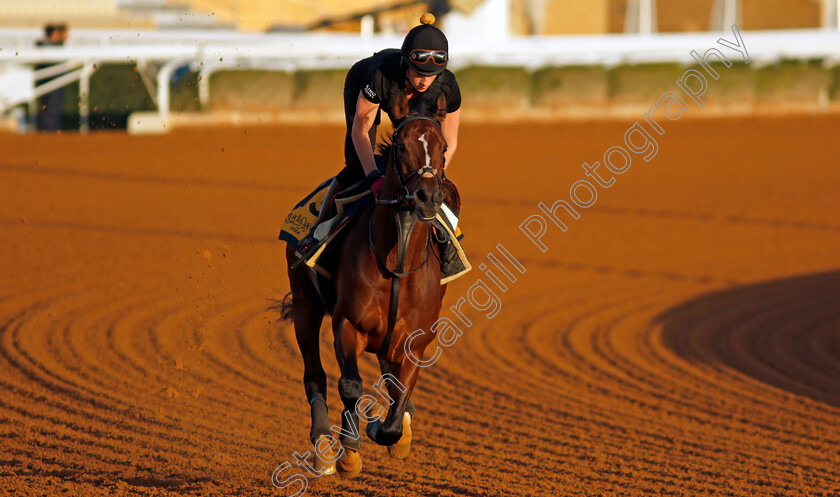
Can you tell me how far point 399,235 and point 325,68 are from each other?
851 inches

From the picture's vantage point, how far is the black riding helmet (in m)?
4.94

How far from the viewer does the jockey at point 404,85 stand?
4973 mm

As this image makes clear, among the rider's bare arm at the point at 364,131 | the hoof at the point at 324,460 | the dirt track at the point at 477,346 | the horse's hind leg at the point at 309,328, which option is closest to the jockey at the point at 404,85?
the rider's bare arm at the point at 364,131

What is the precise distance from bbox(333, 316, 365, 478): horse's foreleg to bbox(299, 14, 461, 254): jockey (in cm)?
70

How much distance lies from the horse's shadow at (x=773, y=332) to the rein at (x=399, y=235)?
454cm

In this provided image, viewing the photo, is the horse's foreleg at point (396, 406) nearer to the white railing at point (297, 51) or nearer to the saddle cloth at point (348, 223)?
the saddle cloth at point (348, 223)

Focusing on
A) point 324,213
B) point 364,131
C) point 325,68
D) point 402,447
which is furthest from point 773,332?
point 325,68

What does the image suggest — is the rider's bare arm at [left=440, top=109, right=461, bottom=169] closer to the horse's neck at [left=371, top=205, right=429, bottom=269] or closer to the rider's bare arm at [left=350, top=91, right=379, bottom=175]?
the rider's bare arm at [left=350, top=91, right=379, bottom=175]

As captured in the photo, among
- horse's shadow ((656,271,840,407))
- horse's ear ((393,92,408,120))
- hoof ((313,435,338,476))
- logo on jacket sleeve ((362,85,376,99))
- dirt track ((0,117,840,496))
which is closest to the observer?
horse's ear ((393,92,408,120))

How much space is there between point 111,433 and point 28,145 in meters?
17.0

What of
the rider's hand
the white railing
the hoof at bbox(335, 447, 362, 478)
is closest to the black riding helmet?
the rider's hand

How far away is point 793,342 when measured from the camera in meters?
9.85

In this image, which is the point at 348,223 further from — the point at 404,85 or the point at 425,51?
the point at 425,51

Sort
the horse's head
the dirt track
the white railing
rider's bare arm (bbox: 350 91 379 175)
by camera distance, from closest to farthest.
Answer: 1. the horse's head
2. rider's bare arm (bbox: 350 91 379 175)
3. the dirt track
4. the white railing
